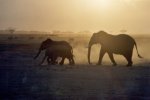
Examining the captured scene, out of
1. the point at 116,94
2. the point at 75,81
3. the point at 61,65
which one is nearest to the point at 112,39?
the point at 61,65

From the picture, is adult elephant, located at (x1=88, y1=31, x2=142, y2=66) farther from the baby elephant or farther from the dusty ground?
Answer: the dusty ground

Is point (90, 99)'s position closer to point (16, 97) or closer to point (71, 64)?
point (16, 97)

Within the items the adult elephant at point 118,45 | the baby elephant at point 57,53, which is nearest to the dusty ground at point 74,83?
the baby elephant at point 57,53

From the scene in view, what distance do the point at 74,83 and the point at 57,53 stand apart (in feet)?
30.2

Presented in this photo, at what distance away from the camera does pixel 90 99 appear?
19141mm

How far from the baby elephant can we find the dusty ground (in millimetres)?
3589

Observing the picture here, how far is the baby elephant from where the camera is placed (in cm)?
3088

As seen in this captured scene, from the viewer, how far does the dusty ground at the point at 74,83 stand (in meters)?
19.7

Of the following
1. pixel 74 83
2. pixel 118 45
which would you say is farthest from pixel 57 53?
pixel 74 83

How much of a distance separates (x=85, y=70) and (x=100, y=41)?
5.41 m

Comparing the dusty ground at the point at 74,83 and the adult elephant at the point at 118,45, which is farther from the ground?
the adult elephant at the point at 118,45

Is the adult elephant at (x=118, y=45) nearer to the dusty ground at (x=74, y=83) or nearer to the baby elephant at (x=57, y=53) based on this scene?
the baby elephant at (x=57, y=53)

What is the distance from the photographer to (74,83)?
72.2 ft

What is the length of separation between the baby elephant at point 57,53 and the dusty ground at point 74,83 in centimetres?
359
